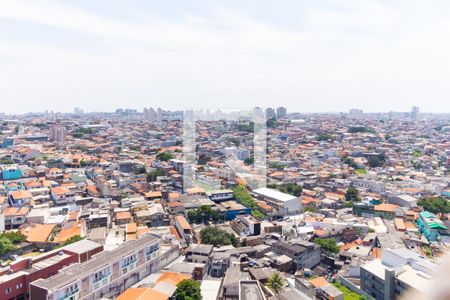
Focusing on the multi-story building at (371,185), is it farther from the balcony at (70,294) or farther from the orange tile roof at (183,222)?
the balcony at (70,294)

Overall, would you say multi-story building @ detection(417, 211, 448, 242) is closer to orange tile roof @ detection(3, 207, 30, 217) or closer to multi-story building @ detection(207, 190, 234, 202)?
multi-story building @ detection(207, 190, 234, 202)

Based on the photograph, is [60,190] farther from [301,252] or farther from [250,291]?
[250,291]

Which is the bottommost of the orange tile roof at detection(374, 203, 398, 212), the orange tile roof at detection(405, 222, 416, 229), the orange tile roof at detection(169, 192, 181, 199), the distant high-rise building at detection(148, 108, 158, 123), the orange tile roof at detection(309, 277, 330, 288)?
the orange tile roof at detection(309, 277, 330, 288)

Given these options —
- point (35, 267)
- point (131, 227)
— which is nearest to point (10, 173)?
point (131, 227)

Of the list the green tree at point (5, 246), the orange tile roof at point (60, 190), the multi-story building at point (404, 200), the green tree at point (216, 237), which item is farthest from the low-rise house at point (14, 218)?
the multi-story building at point (404, 200)

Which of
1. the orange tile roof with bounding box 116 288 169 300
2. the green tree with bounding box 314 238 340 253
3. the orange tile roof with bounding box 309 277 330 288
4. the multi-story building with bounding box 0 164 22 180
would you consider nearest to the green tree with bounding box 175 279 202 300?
the orange tile roof with bounding box 116 288 169 300

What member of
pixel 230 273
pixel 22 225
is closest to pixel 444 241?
pixel 230 273
